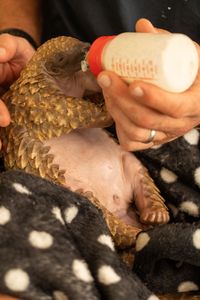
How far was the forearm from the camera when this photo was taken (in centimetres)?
133

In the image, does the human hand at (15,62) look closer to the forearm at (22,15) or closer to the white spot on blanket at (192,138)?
the forearm at (22,15)

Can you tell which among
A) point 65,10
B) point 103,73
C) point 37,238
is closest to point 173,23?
point 65,10

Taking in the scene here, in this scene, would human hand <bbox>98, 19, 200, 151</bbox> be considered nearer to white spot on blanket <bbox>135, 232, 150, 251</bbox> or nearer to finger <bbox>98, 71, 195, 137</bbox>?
finger <bbox>98, 71, 195, 137</bbox>

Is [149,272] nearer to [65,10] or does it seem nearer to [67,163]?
[67,163]

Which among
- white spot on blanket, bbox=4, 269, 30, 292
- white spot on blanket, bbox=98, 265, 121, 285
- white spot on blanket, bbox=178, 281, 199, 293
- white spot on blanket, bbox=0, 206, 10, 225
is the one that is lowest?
white spot on blanket, bbox=178, 281, 199, 293

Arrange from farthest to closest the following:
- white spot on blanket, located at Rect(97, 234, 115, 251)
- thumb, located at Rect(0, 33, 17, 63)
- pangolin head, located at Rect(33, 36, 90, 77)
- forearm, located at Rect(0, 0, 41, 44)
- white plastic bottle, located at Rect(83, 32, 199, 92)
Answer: forearm, located at Rect(0, 0, 41, 44)
pangolin head, located at Rect(33, 36, 90, 77)
thumb, located at Rect(0, 33, 17, 63)
white spot on blanket, located at Rect(97, 234, 115, 251)
white plastic bottle, located at Rect(83, 32, 199, 92)

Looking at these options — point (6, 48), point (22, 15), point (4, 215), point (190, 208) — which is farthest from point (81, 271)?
point (22, 15)

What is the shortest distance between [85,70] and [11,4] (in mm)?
452


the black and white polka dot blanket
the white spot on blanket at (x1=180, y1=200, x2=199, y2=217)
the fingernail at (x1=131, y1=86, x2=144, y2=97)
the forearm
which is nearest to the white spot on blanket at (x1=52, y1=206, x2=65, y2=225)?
the black and white polka dot blanket

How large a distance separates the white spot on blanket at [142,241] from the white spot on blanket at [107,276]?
15 centimetres

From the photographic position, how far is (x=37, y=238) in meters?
0.75

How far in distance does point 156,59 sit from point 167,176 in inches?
18.4

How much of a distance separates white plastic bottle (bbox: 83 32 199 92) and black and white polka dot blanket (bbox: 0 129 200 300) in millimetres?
229

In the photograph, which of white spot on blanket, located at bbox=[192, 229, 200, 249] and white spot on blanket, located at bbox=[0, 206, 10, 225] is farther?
white spot on blanket, located at bbox=[192, 229, 200, 249]
